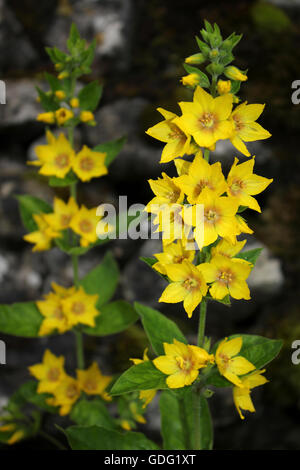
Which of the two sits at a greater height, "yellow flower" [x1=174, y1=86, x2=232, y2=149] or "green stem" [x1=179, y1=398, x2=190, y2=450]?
"yellow flower" [x1=174, y1=86, x2=232, y2=149]

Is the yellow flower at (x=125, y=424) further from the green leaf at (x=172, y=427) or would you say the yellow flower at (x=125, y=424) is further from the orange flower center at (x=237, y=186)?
the orange flower center at (x=237, y=186)

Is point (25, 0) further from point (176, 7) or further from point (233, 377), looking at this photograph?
point (233, 377)

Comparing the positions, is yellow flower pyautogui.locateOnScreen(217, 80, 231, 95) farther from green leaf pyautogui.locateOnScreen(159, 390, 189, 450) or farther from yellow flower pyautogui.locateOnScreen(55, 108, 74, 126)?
green leaf pyautogui.locateOnScreen(159, 390, 189, 450)

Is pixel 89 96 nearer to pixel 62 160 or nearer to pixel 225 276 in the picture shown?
pixel 62 160

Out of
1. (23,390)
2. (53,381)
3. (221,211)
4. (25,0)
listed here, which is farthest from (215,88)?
(25,0)

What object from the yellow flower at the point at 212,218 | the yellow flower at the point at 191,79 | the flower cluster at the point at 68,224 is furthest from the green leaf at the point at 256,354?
the yellow flower at the point at 191,79

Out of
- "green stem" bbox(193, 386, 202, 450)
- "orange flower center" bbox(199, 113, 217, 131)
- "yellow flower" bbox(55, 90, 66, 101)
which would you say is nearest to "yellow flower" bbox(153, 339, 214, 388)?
"green stem" bbox(193, 386, 202, 450)
